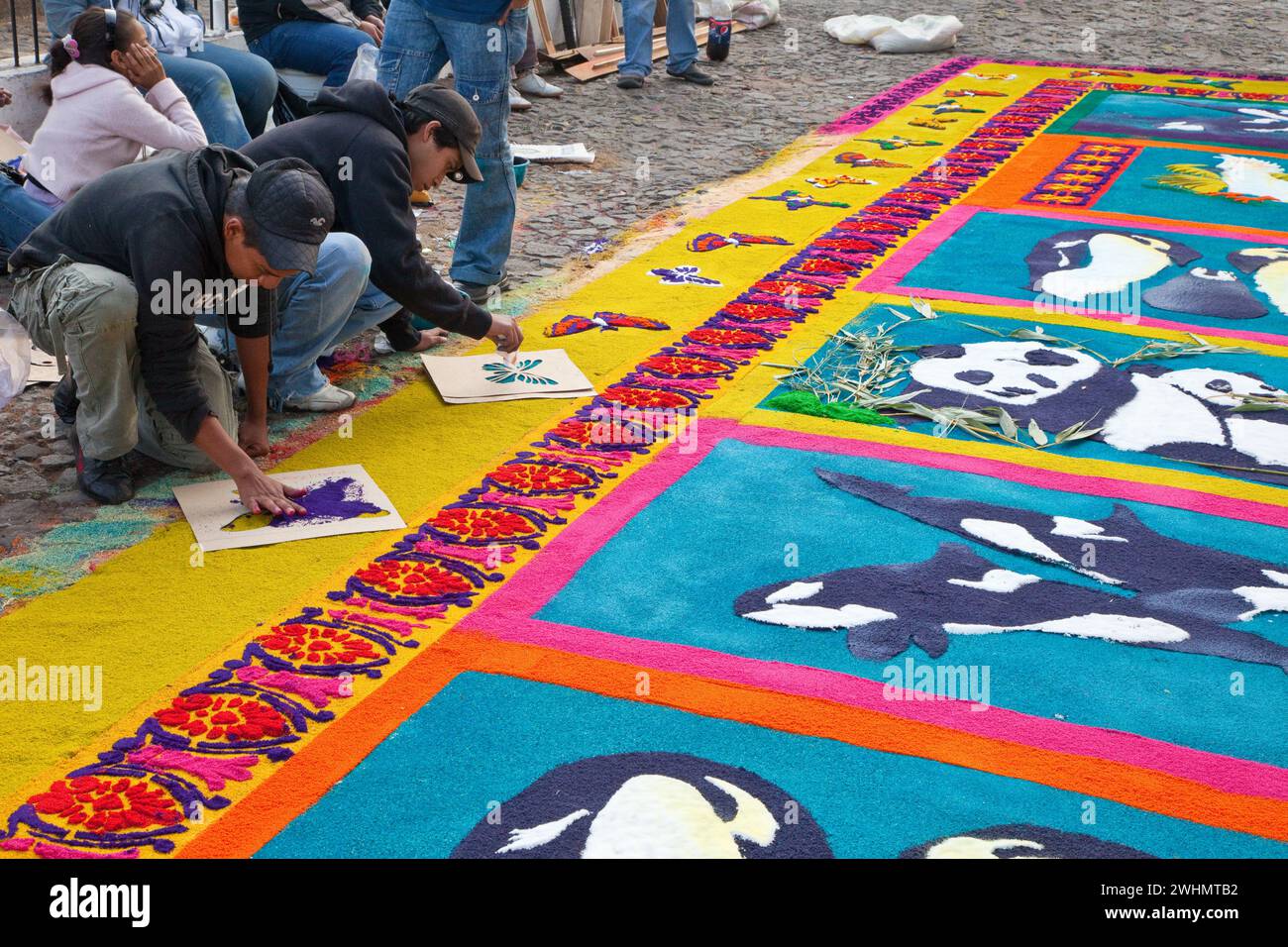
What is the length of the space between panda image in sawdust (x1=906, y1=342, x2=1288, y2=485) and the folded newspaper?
9.62ft

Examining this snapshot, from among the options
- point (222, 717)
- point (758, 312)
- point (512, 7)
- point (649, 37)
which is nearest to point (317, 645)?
point (222, 717)

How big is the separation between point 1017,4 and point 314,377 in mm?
10283

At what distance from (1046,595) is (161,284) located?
2060 mm

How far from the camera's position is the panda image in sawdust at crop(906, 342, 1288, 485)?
3.65 meters

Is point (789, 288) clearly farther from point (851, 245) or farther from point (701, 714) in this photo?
point (701, 714)

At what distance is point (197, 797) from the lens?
2217mm

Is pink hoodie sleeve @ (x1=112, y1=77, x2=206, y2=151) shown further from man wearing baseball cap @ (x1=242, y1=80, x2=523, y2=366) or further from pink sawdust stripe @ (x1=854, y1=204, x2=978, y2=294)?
pink sawdust stripe @ (x1=854, y1=204, x2=978, y2=294)

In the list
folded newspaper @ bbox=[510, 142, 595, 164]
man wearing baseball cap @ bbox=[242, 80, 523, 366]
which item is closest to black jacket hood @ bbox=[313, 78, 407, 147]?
man wearing baseball cap @ bbox=[242, 80, 523, 366]

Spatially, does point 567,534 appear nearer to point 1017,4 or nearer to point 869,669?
point 869,669

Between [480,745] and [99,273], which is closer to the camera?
[480,745]

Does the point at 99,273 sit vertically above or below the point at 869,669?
above

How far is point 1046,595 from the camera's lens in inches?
114

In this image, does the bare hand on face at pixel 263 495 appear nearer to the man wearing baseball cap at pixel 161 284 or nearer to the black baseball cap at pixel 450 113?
the man wearing baseball cap at pixel 161 284

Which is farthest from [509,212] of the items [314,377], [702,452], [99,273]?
[99,273]
